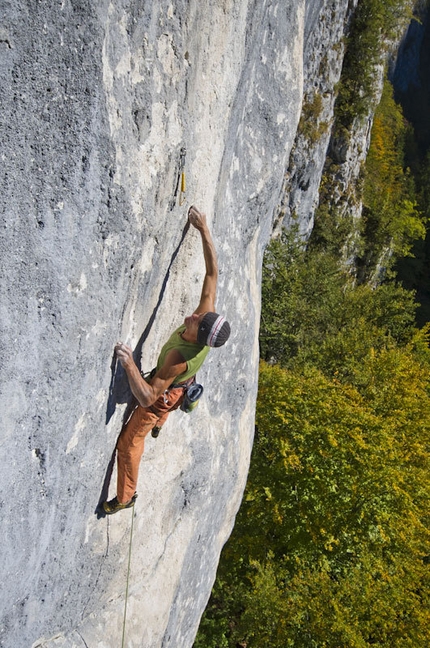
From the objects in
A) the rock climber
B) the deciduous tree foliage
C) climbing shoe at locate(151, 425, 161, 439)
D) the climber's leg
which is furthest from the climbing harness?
the deciduous tree foliage

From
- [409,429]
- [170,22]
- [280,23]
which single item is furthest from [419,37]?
[170,22]

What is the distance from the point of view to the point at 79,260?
3.80m

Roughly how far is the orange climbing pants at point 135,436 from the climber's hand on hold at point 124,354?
61 centimetres

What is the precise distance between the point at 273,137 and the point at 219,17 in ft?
7.48

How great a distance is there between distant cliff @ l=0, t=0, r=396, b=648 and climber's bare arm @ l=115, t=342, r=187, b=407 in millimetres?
154

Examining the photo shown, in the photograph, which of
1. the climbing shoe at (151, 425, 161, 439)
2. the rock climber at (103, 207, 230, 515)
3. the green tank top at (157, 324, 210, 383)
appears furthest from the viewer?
the climbing shoe at (151, 425, 161, 439)

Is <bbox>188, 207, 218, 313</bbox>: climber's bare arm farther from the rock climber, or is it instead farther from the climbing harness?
the climbing harness

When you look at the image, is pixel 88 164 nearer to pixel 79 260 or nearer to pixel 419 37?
pixel 79 260

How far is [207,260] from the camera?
5523mm

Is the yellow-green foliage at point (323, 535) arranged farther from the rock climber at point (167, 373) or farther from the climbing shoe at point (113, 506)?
the rock climber at point (167, 373)

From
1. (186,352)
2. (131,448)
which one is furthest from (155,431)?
(186,352)

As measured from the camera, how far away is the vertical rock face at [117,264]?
3.34m

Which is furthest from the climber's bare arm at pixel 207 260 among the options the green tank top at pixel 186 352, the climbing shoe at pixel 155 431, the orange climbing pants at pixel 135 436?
the climbing shoe at pixel 155 431

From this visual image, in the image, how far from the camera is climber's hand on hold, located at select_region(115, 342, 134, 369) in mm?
4605
